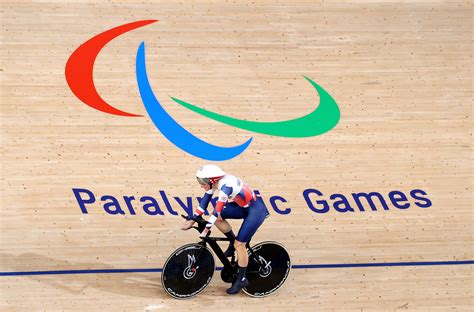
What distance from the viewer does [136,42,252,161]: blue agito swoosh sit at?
8.18 meters

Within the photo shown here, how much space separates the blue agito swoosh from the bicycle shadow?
1455mm

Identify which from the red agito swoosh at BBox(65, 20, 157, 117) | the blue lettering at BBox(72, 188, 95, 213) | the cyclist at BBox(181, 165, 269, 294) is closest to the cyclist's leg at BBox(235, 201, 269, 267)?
the cyclist at BBox(181, 165, 269, 294)

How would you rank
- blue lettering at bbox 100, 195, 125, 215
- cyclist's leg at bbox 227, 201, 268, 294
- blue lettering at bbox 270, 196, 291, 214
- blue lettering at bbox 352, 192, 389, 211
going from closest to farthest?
cyclist's leg at bbox 227, 201, 268, 294, blue lettering at bbox 100, 195, 125, 215, blue lettering at bbox 270, 196, 291, 214, blue lettering at bbox 352, 192, 389, 211

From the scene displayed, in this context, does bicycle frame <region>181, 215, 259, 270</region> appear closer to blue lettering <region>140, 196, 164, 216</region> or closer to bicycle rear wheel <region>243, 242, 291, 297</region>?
bicycle rear wheel <region>243, 242, 291, 297</region>

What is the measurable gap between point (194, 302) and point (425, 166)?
2.82m

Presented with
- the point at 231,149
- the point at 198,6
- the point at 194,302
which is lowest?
the point at 194,302

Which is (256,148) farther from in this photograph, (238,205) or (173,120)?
(238,205)

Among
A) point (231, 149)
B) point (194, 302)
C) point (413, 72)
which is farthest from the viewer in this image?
point (413, 72)

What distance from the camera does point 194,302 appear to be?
22.1ft

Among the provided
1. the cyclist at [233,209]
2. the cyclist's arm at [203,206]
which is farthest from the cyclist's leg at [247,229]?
the cyclist's arm at [203,206]

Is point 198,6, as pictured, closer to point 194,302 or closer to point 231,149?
point 231,149

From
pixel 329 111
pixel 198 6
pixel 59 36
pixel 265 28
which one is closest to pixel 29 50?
pixel 59 36

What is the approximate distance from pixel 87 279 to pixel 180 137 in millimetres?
1795

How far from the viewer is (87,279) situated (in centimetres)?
704
